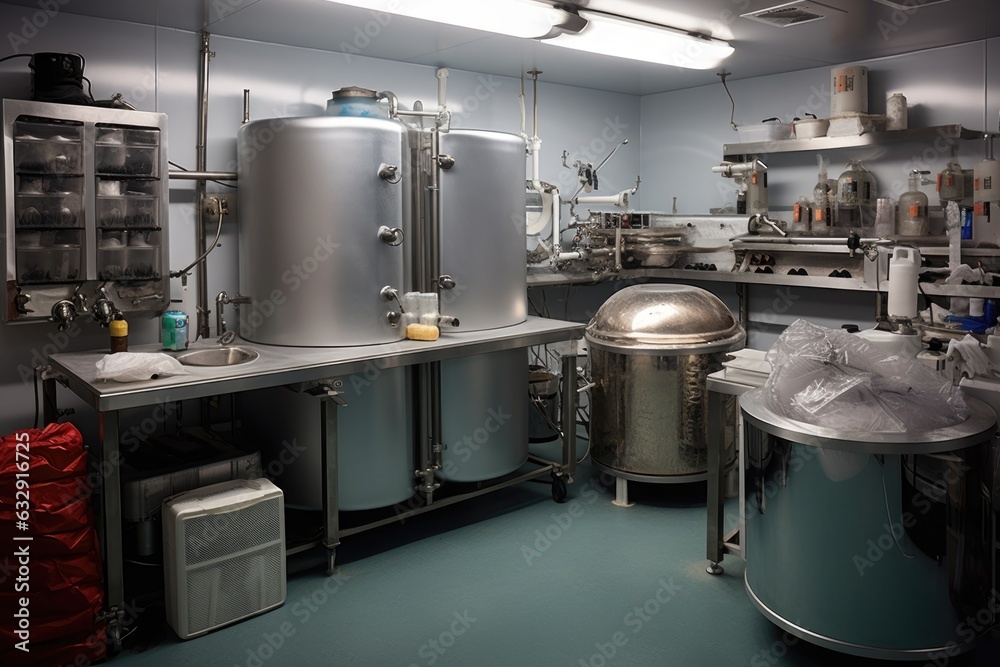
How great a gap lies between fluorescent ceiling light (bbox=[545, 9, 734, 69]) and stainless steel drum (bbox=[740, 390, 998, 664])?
2.19 meters

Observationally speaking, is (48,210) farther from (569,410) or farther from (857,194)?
(857,194)

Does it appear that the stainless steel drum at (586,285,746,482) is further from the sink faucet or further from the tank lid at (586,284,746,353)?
the sink faucet

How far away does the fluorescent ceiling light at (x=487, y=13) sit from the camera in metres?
3.14

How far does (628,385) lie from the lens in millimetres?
3746

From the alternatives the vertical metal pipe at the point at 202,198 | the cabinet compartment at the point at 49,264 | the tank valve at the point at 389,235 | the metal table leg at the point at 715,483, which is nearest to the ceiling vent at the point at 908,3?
the metal table leg at the point at 715,483

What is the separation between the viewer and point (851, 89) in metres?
4.57

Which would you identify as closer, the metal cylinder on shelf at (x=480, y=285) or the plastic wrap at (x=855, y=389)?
the plastic wrap at (x=855, y=389)

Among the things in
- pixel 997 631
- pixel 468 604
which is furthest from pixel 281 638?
pixel 997 631

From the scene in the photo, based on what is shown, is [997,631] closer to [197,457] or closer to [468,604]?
[468,604]

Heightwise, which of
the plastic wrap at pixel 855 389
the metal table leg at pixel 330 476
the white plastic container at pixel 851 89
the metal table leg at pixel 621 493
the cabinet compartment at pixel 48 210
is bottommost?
the metal table leg at pixel 621 493

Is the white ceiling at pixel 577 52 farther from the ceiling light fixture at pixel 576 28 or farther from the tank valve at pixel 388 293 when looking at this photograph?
the tank valve at pixel 388 293

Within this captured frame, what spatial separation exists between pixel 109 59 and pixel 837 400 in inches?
129

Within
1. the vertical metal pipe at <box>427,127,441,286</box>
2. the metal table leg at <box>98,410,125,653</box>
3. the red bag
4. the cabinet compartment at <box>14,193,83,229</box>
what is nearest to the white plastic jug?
the vertical metal pipe at <box>427,127,441,286</box>

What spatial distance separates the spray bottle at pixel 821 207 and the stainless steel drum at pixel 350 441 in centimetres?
279
